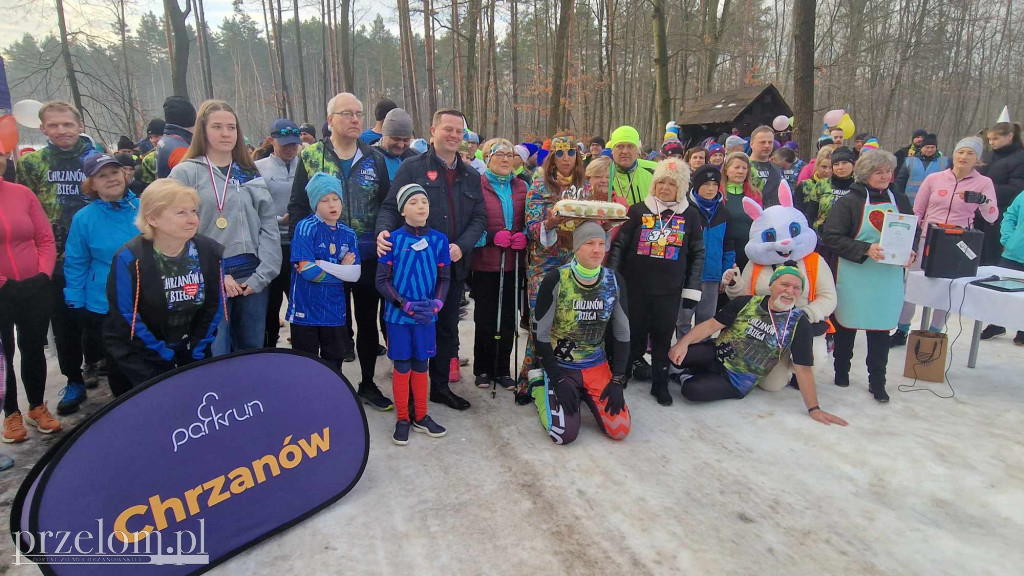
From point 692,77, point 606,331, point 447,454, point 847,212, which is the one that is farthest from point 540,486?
point 692,77

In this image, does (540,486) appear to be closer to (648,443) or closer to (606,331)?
(648,443)

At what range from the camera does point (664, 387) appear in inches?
178

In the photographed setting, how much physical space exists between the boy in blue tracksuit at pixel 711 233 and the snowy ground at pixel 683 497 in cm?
101

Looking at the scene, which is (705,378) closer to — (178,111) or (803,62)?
(178,111)

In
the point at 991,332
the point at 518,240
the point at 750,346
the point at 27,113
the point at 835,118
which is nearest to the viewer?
Answer: the point at 518,240

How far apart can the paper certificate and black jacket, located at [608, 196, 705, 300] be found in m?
1.52

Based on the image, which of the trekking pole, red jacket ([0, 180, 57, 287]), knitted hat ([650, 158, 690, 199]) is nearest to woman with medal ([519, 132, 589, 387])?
the trekking pole

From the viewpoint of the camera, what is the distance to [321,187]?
3.54 meters

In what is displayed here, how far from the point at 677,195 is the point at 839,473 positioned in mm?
2245

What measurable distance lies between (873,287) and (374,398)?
4314 millimetres

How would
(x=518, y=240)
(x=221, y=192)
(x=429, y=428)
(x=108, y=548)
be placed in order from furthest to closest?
1. (x=518, y=240)
2. (x=429, y=428)
3. (x=221, y=192)
4. (x=108, y=548)

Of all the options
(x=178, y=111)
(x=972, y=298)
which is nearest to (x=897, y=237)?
(x=972, y=298)

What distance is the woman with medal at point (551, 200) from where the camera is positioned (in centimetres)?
436

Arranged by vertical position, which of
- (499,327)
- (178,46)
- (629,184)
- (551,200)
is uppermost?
(178,46)
